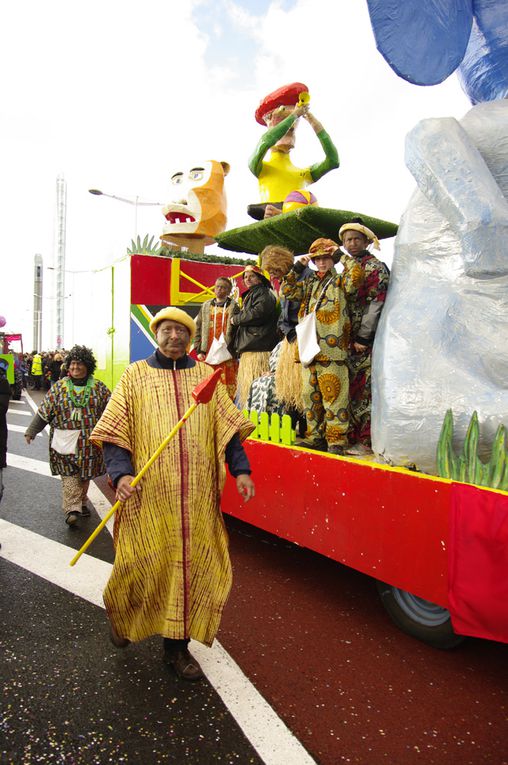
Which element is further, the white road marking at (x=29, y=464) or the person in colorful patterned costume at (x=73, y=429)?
the white road marking at (x=29, y=464)

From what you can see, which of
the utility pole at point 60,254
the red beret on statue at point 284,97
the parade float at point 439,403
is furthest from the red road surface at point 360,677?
the utility pole at point 60,254

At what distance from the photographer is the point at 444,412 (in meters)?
2.93

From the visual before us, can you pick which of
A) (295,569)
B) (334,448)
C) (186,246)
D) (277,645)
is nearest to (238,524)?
(295,569)

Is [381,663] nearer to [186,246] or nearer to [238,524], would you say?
[238,524]

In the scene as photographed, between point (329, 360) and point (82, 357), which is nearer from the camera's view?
point (329, 360)

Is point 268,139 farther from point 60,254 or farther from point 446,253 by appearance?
point 60,254

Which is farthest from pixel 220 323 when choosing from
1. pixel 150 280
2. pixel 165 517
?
pixel 165 517

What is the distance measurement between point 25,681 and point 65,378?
11.0 feet

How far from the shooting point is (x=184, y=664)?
268 centimetres

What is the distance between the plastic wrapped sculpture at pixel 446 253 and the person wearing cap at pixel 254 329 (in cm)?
168

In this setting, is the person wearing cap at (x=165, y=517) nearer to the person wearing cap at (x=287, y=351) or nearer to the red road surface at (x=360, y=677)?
the red road surface at (x=360, y=677)

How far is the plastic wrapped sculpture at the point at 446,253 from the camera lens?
9.71 ft

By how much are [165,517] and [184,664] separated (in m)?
0.67

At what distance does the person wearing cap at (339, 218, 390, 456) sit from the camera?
3754mm
